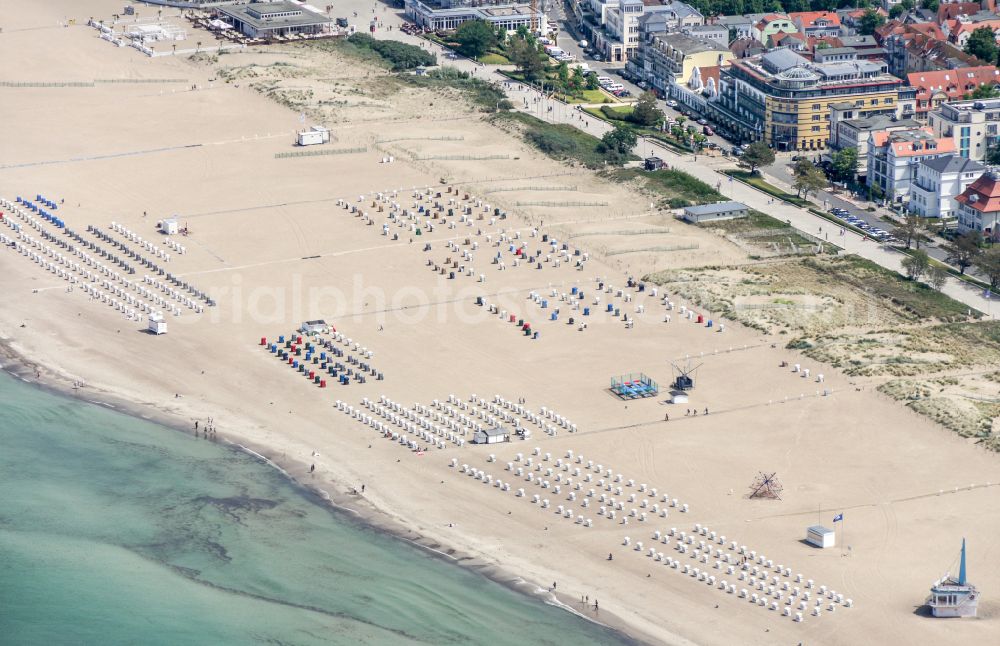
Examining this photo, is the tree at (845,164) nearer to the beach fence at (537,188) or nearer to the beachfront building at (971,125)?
the beachfront building at (971,125)

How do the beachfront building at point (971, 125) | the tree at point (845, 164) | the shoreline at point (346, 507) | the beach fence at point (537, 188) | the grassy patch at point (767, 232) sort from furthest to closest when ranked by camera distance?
the beachfront building at point (971, 125)
the tree at point (845, 164)
the beach fence at point (537, 188)
the grassy patch at point (767, 232)
the shoreline at point (346, 507)

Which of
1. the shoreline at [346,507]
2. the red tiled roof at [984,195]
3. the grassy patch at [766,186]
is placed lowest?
the grassy patch at [766,186]

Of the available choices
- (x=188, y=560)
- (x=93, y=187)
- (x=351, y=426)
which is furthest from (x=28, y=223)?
(x=188, y=560)

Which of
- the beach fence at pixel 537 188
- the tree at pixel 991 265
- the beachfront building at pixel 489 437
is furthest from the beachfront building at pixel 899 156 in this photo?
the beachfront building at pixel 489 437

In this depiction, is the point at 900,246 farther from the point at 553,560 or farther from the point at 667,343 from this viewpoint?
Answer: the point at 553,560

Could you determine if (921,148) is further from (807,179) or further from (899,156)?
(807,179)

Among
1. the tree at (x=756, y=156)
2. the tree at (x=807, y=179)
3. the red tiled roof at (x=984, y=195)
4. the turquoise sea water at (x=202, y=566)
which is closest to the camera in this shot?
the turquoise sea water at (x=202, y=566)

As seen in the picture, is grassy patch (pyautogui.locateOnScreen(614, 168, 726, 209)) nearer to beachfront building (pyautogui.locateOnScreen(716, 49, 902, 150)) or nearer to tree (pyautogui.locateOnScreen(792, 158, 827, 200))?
tree (pyautogui.locateOnScreen(792, 158, 827, 200))
